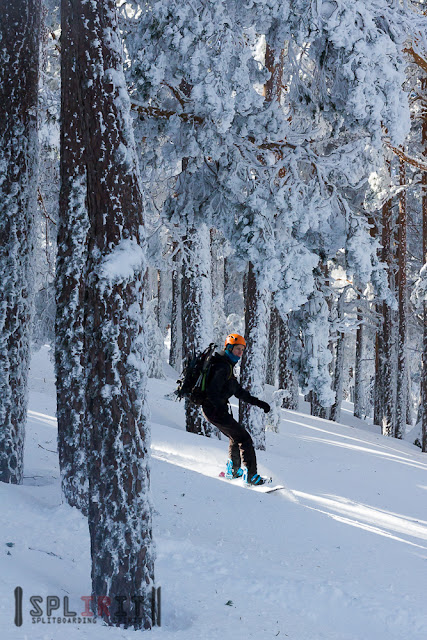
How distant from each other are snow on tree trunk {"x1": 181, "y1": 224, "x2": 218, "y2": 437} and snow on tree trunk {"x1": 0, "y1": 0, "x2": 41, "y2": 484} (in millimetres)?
5846

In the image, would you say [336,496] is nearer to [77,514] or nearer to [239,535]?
[239,535]

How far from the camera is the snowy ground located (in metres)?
4.27

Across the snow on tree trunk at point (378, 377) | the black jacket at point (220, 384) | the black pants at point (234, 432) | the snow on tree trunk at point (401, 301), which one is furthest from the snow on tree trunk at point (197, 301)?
the snow on tree trunk at point (378, 377)

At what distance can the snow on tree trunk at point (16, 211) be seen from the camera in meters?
6.45

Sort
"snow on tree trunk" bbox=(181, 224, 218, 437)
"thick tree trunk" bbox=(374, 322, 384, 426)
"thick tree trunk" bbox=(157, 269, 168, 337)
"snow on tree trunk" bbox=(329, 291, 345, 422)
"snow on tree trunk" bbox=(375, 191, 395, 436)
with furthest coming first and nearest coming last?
"thick tree trunk" bbox=(157, 269, 168, 337) < "thick tree trunk" bbox=(374, 322, 384, 426) < "snow on tree trunk" bbox=(329, 291, 345, 422) < "snow on tree trunk" bbox=(375, 191, 395, 436) < "snow on tree trunk" bbox=(181, 224, 218, 437)

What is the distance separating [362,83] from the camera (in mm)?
7348

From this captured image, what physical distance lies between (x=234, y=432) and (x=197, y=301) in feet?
16.4

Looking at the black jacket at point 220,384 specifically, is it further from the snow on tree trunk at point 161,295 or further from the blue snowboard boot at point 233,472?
the snow on tree trunk at point 161,295

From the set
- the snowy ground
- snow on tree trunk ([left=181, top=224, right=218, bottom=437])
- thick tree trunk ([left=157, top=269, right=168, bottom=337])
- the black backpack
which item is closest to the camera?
the snowy ground

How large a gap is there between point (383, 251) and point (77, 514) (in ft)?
55.6

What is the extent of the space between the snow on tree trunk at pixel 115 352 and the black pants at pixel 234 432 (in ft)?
11.0

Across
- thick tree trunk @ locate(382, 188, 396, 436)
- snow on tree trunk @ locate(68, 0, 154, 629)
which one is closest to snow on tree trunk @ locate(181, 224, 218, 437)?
snow on tree trunk @ locate(68, 0, 154, 629)

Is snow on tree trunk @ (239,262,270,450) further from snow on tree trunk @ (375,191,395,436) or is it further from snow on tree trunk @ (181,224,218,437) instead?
snow on tree trunk @ (375,191,395,436)

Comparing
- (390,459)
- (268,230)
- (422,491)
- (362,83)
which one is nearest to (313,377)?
(268,230)
